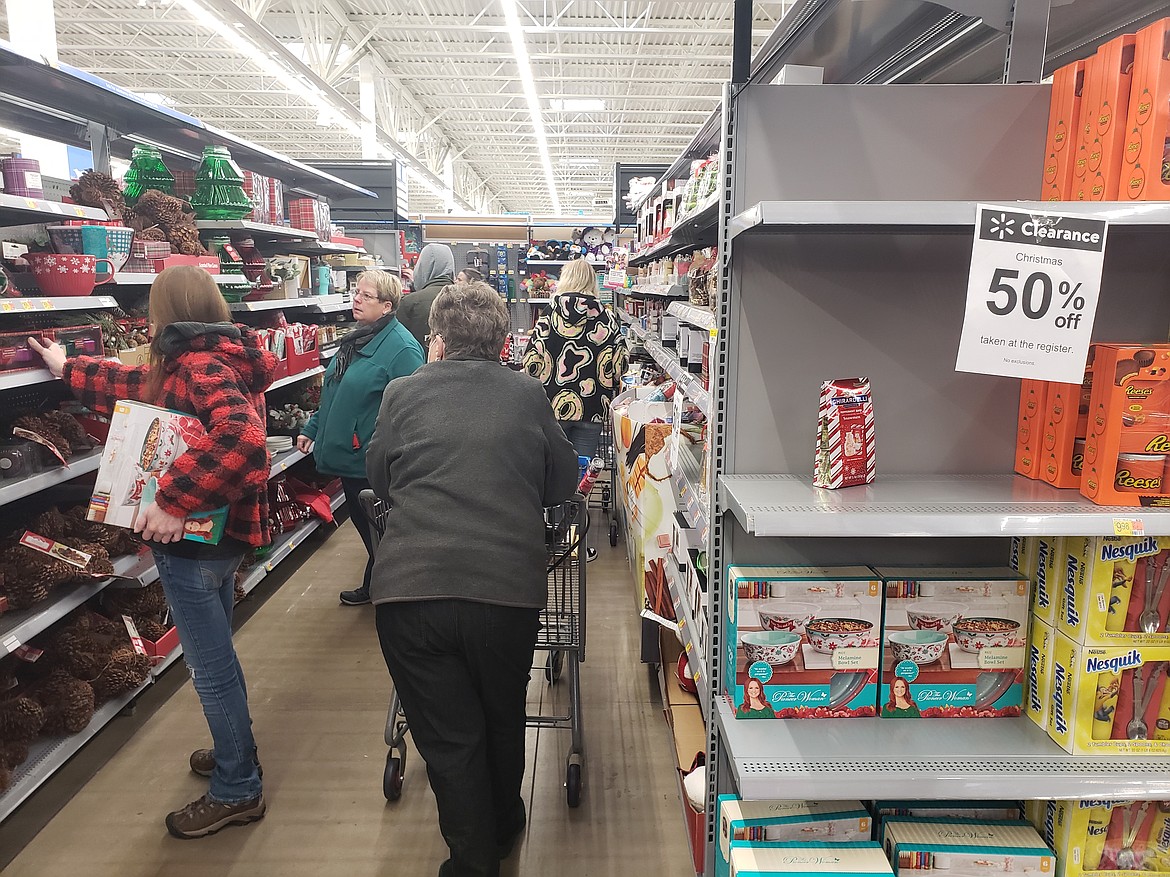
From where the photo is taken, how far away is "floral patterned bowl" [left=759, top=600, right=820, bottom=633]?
1721 millimetres

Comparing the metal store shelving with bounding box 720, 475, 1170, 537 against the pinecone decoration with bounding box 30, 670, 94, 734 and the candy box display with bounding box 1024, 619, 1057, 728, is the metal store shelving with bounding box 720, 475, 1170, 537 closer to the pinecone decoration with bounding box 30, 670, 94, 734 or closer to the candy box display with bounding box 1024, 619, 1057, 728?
the candy box display with bounding box 1024, 619, 1057, 728

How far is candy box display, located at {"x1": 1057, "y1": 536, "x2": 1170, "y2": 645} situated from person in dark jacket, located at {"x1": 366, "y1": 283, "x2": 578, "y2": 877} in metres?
1.26

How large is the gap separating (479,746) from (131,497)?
49.4 inches

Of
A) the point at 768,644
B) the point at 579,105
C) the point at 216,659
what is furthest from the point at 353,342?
the point at 579,105

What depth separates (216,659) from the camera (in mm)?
2471

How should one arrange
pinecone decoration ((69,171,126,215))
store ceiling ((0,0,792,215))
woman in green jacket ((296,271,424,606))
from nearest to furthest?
pinecone decoration ((69,171,126,215)), woman in green jacket ((296,271,424,606)), store ceiling ((0,0,792,215))

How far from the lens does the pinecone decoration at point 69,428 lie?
9.37 ft

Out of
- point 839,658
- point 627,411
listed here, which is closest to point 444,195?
point 627,411

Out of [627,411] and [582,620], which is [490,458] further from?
[627,411]

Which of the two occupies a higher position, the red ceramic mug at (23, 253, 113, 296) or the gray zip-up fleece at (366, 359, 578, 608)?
the red ceramic mug at (23, 253, 113, 296)

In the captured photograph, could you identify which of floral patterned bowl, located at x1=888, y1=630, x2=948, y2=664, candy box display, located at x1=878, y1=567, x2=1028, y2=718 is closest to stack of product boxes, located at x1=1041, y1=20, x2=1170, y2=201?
candy box display, located at x1=878, y1=567, x2=1028, y2=718

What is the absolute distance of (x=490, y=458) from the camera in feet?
6.67

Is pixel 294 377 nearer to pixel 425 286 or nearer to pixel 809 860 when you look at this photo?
pixel 425 286

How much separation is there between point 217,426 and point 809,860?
192cm
